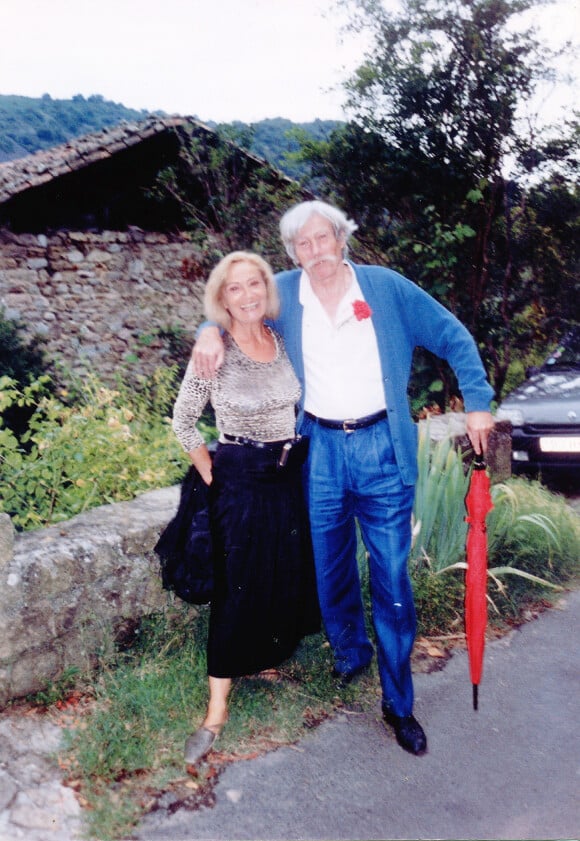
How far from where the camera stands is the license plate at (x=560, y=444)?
5754mm

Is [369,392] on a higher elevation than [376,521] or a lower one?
higher

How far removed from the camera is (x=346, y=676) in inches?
118

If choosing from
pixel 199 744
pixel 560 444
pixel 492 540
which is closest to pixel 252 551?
pixel 199 744

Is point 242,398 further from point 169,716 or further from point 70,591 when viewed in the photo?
point 169,716

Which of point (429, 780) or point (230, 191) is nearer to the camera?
point (429, 780)

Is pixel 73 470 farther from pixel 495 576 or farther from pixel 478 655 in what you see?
pixel 495 576

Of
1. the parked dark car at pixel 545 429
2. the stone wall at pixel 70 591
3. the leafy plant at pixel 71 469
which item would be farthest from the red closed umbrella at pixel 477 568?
→ the parked dark car at pixel 545 429

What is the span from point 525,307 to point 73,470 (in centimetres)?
627

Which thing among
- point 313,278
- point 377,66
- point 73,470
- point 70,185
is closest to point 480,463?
point 313,278

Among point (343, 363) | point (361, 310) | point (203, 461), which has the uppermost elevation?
point (361, 310)

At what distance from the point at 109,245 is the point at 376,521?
769 cm

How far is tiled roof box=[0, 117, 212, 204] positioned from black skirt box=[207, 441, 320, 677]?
6940mm

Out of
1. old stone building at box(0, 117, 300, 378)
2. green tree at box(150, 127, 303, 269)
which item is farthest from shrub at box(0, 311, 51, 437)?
green tree at box(150, 127, 303, 269)

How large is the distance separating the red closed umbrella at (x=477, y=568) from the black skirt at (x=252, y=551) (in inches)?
26.6
